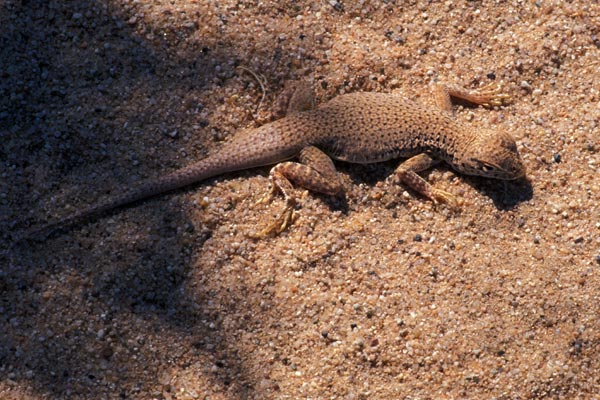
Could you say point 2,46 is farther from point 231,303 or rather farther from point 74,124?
point 231,303

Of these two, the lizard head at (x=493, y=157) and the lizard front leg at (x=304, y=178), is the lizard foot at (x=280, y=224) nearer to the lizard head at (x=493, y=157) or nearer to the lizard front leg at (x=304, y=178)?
the lizard front leg at (x=304, y=178)

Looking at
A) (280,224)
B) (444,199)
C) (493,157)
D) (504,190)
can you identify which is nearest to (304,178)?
(280,224)

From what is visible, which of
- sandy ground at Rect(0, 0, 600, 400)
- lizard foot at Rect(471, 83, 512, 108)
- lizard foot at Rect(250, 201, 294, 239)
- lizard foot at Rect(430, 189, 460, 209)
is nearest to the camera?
sandy ground at Rect(0, 0, 600, 400)

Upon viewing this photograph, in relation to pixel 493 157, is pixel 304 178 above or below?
below

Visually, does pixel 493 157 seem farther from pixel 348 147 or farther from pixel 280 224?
pixel 280 224

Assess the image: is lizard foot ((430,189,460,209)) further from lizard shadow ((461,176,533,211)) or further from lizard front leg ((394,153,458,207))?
lizard shadow ((461,176,533,211))

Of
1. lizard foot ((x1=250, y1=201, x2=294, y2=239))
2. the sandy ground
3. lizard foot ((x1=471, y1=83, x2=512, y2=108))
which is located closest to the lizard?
lizard foot ((x1=250, y1=201, x2=294, y2=239))

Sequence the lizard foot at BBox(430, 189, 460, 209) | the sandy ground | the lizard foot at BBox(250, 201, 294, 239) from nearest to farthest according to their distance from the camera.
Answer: the sandy ground → the lizard foot at BBox(250, 201, 294, 239) → the lizard foot at BBox(430, 189, 460, 209)
